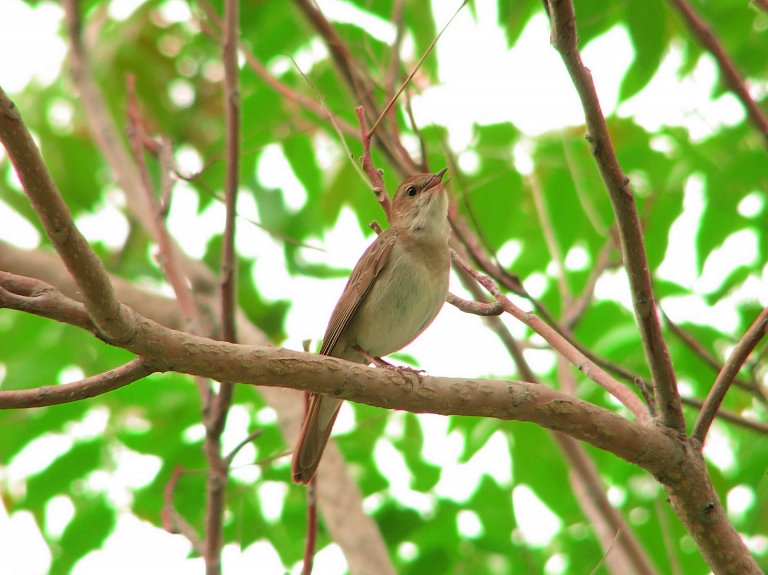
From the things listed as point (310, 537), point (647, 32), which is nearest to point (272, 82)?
point (647, 32)

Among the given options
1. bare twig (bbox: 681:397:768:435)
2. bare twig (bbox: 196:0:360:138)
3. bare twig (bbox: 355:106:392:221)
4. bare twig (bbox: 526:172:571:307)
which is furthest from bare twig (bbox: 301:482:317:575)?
bare twig (bbox: 196:0:360:138)

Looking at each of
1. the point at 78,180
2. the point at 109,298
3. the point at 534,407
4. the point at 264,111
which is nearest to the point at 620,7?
the point at 264,111

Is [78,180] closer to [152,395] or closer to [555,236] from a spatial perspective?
[152,395]

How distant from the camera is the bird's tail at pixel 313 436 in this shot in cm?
451

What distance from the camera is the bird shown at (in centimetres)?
490

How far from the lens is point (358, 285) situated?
511 cm

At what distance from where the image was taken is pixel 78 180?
660cm

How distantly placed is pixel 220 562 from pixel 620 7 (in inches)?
155

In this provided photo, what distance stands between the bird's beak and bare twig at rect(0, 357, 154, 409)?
10.4 feet

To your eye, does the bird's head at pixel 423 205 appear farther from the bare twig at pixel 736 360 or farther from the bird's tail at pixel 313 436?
the bare twig at pixel 736 360

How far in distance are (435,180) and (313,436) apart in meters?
1.90

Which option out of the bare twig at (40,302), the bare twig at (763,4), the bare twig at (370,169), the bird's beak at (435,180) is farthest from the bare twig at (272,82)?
the bare twig at (40,302)

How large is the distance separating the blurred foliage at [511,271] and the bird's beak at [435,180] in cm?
20

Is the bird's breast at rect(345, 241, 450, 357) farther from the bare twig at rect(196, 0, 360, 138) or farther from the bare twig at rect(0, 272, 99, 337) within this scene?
the bare twig at rect(0, 272, 99, 337)
